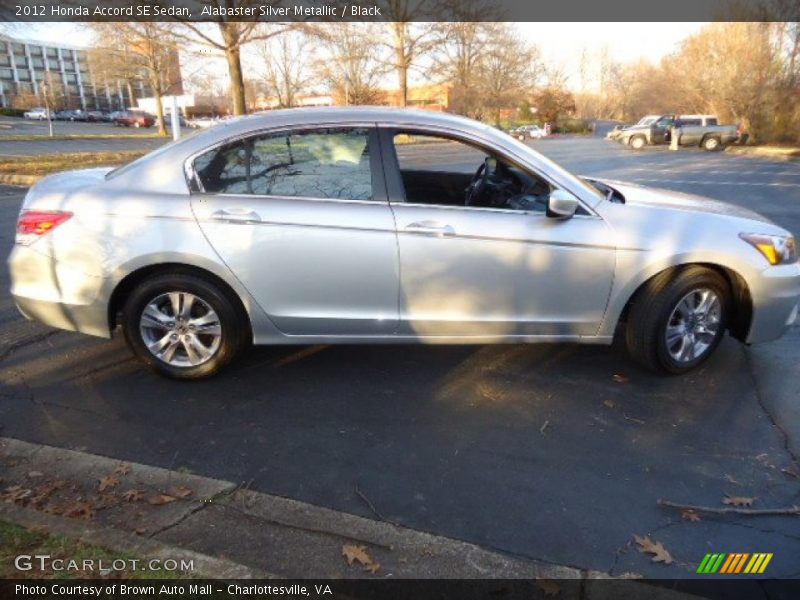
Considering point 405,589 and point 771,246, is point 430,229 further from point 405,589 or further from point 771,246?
point 771,246

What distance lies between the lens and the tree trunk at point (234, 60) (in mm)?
20422

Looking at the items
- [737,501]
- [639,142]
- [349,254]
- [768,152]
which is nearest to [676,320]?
[737,501]

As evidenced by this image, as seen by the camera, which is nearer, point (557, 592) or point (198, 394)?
point (557, 592)

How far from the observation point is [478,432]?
3.36 metres

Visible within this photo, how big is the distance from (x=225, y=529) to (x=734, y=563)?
6.91 feet

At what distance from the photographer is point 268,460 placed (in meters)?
3.09

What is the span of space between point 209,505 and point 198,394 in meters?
1.21

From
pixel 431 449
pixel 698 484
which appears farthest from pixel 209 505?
pixel 698 484

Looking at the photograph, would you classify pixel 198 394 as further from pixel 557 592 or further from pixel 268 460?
pixel 557 592

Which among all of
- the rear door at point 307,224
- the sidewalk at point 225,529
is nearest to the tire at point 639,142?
the rear door at point 307,224

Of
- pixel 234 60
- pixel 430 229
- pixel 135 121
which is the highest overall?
pixel 135 121

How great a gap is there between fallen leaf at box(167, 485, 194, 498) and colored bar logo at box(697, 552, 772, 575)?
7.24ft

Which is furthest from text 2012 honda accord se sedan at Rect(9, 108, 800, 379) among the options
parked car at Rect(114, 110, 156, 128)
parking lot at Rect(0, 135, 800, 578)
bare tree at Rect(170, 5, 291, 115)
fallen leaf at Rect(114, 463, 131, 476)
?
parked car at Rect(114, 110, 156, 128)

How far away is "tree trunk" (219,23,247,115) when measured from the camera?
67.0 ft
